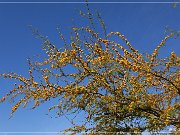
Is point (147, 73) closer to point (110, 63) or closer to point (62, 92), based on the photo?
point (110, 63)

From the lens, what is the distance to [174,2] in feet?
37.0

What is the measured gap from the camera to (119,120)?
443 inches

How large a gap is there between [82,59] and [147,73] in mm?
1789

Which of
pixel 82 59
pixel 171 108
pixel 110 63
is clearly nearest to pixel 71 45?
pixel 82 59

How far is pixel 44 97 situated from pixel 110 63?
202 cm

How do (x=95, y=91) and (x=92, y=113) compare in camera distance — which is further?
(x=92, y=113)

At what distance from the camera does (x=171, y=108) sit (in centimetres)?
1002

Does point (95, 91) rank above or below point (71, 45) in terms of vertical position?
below

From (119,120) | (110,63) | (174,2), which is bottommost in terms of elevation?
(119,120)

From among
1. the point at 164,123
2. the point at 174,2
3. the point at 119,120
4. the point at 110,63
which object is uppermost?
the point at 174,2

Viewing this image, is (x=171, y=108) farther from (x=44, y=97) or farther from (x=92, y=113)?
(x=44, y=97)

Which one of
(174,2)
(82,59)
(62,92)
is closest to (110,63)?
(82,59)

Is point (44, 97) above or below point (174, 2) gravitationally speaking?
below

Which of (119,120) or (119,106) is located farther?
(119,120)
